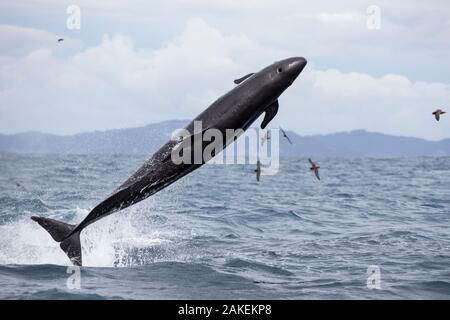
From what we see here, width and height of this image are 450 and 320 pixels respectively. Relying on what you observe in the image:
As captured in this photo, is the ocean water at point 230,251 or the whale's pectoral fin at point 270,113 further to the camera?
the whale's pectoral fin at point 270,113

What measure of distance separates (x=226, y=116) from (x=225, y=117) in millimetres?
27

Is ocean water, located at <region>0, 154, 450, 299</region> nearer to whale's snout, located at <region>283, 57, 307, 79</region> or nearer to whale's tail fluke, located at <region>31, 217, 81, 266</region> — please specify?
whale's tail fluke, located at <region>31, 217, 81, 266</region>

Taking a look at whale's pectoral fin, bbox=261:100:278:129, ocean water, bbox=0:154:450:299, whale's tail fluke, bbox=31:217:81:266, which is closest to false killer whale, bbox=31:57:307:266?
whale's pectoral fin, bbox=261:100:278:129

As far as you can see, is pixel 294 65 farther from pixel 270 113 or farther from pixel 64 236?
pixel 64 236

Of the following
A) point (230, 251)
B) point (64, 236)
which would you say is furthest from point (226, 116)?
point (230, 251)

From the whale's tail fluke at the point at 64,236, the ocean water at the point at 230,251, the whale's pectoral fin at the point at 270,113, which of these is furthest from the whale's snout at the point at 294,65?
the whale's tail fluke at the point at 64,236

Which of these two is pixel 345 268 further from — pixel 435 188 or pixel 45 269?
pixel 435 188

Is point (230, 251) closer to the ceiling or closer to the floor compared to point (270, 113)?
closer to the floor

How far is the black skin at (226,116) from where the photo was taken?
1166 cm

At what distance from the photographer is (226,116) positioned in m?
11.6

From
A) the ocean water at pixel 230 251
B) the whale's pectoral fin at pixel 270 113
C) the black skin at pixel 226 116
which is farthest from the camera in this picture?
Result: the whale's pectoral fin at pixel 270 113

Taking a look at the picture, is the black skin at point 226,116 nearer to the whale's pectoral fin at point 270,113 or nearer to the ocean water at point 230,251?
the whale's pectoral fin at point 270,113

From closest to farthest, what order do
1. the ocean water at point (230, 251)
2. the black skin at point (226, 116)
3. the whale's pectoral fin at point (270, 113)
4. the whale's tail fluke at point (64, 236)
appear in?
the black skin at point (226, 116) < the ocean water at point (230, 251) < the whale's pectoral fin at point (270, 113) < the whale's tail fluke at point (64, 236)
